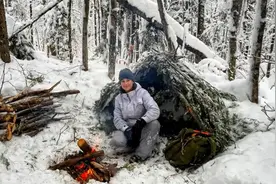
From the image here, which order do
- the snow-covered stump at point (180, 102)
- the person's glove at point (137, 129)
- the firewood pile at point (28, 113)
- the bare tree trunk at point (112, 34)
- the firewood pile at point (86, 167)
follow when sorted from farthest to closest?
the bare tree trunk at point (112, 34), the snow-covered stump at point (180, 102), the person's glove at point (137, 129), the firewood pile at point (28, 113), the firewood pile at point (86, 167)

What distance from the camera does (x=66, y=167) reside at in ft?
13.6

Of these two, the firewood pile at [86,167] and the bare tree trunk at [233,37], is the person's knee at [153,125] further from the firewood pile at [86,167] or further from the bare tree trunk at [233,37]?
the bare tree trunk at [233,37]

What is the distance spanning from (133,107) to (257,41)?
262cm

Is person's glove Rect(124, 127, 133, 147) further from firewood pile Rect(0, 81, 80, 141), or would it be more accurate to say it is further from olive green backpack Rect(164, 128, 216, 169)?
firewood pile Rect(0, 81, 80, 141)

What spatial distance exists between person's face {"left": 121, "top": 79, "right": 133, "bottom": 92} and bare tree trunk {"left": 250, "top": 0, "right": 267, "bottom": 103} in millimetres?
2237

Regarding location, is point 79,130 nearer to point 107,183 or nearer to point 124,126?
point 124,126

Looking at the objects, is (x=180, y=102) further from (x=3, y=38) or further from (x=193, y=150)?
(x=3, y=38)

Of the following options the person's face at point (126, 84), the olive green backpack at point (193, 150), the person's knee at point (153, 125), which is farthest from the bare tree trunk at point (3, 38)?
the olive green backpack at point (193, 150)

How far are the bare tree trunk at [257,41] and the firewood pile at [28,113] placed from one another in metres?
3.65

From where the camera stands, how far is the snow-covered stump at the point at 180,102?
493 centimetres

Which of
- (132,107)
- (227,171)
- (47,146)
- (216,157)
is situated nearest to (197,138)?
(216,157)

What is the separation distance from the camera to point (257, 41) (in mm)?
Result: 5293

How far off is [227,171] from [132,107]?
187 centimetres

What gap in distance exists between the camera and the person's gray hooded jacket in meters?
4.77
